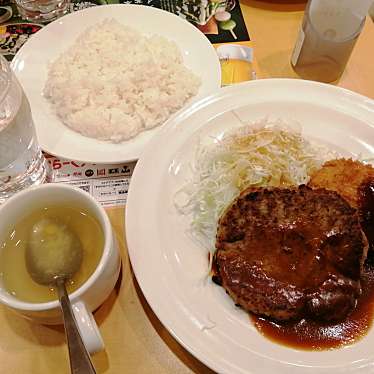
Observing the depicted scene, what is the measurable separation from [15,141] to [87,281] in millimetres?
644

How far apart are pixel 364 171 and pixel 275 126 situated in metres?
0.40

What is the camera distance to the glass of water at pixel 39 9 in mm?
2225

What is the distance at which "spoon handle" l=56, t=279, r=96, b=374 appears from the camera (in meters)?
1.02

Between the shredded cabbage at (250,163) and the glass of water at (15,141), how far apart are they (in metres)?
0.60

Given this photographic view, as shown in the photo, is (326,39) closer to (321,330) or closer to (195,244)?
(195,244)

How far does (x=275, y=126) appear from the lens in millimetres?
1719

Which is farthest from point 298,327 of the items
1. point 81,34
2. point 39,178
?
point 81,34

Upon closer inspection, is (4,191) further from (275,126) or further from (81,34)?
(275,126)

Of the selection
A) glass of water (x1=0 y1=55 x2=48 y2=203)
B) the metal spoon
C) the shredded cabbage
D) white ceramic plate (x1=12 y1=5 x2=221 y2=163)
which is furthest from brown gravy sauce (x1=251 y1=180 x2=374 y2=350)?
glass of water (x1=0 y1=55 x2=48 y2=203)

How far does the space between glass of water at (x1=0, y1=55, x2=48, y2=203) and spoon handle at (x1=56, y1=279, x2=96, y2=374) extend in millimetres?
651

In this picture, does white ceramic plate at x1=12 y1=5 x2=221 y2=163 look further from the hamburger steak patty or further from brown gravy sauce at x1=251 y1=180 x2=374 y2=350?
brown gravy sauce at x1=251 y1=180 x2=374 y2=350

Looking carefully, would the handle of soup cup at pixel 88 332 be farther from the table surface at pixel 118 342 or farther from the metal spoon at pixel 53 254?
the table surface at pixel 118 342

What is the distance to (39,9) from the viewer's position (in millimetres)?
2229

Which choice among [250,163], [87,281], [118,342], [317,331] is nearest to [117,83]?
[250,163]
